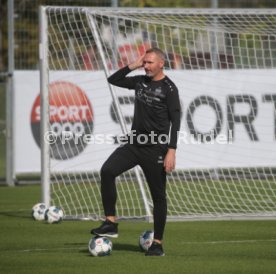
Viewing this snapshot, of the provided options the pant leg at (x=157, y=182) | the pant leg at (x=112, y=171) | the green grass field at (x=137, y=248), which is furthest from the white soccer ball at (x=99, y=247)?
the pant leg at (x=157, y=182)

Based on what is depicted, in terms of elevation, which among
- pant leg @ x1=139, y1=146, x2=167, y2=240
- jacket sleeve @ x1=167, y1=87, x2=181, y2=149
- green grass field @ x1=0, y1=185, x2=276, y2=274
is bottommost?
green grass field @ x1=0, y1=185, x2=276, y2=274

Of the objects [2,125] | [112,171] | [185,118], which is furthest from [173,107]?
[2,125]

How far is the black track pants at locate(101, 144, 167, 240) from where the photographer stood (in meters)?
9.81

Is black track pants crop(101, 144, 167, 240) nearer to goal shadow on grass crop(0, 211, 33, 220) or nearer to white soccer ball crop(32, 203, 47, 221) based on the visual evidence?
white soccer ball crop(32, 203, 47, 221)

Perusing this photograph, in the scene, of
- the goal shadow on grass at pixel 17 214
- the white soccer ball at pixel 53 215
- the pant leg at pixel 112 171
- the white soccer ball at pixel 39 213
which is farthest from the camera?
the goal shadow on grass at pixel 17 214

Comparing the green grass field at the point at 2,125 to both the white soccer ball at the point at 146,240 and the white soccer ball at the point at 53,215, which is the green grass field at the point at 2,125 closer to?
the white soccer ball at the point at 53,215

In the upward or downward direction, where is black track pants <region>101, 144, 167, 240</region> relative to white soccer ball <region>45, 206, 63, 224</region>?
upward

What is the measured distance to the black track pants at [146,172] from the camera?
9812 mm

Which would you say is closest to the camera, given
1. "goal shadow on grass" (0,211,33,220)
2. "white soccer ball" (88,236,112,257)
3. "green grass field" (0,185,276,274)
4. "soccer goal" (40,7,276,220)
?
"green grass field" (0,185,276,274)

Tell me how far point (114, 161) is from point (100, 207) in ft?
17.4

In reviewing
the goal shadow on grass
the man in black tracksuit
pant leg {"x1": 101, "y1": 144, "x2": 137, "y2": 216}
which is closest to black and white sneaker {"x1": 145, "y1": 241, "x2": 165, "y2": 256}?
the man in black tracksuit

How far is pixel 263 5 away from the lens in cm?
2430

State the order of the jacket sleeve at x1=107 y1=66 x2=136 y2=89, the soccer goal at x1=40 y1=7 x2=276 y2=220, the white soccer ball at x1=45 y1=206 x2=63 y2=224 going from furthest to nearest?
the soccer goal at x1=40 y1=7 x2=276 y2=220 → the white soccer ball at x1=45 y1=206 x2=63 y2=224 → the jacket sleeve at x1=107 y1=66 x2=136 y2=89

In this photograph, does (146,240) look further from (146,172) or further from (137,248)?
(146,172)
